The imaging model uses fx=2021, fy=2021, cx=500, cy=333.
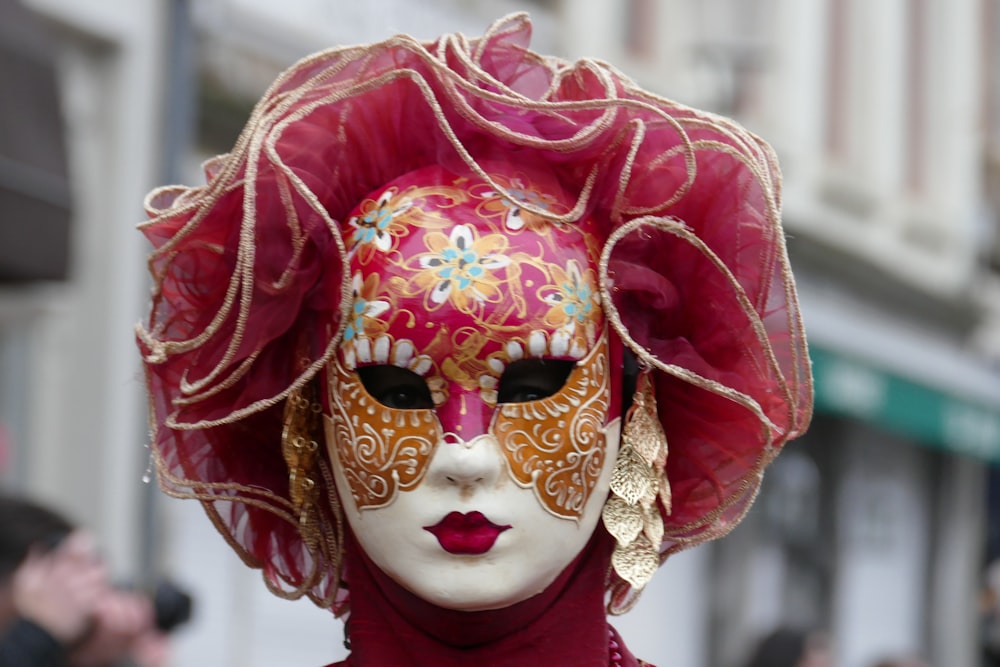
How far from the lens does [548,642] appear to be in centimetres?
253

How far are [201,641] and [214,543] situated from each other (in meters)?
0.37

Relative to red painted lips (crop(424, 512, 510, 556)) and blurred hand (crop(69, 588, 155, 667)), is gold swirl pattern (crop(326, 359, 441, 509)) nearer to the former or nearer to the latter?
red painted lips (crop(424, 512, 510, 556))

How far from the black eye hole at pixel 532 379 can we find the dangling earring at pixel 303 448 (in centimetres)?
27

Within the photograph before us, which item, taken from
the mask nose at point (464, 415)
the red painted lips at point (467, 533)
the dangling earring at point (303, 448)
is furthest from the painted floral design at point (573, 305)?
the dangling earring at point (303, 448)

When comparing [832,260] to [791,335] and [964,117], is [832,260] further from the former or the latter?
[791,335]

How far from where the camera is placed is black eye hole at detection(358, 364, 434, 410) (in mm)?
2463

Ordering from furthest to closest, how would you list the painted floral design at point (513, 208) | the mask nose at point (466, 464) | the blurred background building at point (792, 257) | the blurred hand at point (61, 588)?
the blurred background building at point (792, 257), the blurred hand at point (61, 588), the painted floral design at point (513, 208), the mask nose at point (466, 464)

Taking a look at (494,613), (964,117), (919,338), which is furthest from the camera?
(964,117)

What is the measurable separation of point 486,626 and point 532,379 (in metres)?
0.31

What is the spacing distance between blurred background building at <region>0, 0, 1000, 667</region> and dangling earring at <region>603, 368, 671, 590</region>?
1.93 ft

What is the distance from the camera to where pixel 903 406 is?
12398 mm

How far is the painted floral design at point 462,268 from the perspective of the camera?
2.44 m

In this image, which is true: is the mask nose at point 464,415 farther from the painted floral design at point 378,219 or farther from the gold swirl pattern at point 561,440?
the painted floral design at point 378,219

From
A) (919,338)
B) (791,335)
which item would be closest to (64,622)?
(791,335)
